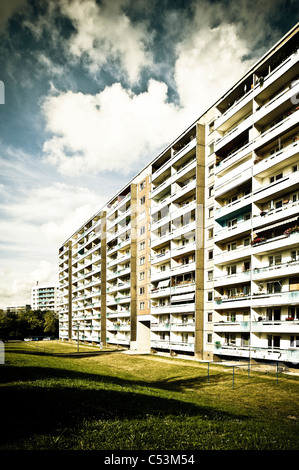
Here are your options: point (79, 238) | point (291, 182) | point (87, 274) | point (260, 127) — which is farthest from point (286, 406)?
point (79, 238)

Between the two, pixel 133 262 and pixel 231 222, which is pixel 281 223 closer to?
pixel 231 222

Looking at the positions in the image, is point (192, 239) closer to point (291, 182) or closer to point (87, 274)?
point (291, 182)

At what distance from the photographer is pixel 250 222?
104ft

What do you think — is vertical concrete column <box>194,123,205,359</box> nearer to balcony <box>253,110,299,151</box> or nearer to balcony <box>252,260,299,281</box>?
balcony <box>253,110,299,151</box>

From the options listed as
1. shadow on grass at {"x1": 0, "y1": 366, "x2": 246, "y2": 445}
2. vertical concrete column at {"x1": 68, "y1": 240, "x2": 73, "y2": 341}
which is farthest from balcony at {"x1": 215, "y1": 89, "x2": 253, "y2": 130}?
vertical concrete column at {"x1": 68, "y1": 240, "x2": 73, "y2": 341}

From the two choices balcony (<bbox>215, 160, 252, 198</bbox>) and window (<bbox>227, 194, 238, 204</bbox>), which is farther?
window (<bbox>227, 194, 238, 204</bbox>)

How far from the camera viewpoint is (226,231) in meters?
35.5

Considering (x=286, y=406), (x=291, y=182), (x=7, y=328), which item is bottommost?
(x=7, y=328)

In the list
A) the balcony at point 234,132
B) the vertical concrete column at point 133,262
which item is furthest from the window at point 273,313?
the vertical concrete column at point 133,262

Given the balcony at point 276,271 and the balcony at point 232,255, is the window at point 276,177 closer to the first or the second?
the balcony at point 232,255

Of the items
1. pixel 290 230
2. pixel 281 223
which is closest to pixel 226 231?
pixel 281 223

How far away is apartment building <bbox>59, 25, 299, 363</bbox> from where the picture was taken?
28.6m

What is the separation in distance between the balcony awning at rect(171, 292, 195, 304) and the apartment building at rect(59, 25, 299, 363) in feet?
0.98
